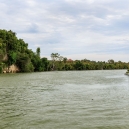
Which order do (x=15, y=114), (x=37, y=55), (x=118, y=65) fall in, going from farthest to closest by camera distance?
(x=118, y=65) < (x=37, y=55) < (x=15, y=114)

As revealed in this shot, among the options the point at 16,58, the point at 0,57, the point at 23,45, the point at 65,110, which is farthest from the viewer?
the point at 23,45

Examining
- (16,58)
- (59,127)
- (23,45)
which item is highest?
(23,45)

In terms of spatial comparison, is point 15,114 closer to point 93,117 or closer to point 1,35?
point 93,117

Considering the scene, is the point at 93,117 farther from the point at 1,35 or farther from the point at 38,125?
the point at 1,35

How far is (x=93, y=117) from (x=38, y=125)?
8.01 ft

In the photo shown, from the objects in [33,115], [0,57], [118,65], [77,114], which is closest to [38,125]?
[33,115]

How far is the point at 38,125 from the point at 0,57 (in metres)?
67.4

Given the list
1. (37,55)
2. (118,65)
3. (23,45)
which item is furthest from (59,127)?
(118,65)

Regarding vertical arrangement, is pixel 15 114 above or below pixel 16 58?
below

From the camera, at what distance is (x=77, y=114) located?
1007 cm

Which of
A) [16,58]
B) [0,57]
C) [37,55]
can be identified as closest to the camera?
[0,57]

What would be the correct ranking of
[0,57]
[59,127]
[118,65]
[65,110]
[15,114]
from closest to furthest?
[59,127]
[15,114]
[65,110]
[0,57]
[118,65]

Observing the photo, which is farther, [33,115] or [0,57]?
[0,57]

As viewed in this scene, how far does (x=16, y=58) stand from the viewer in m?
77.8
